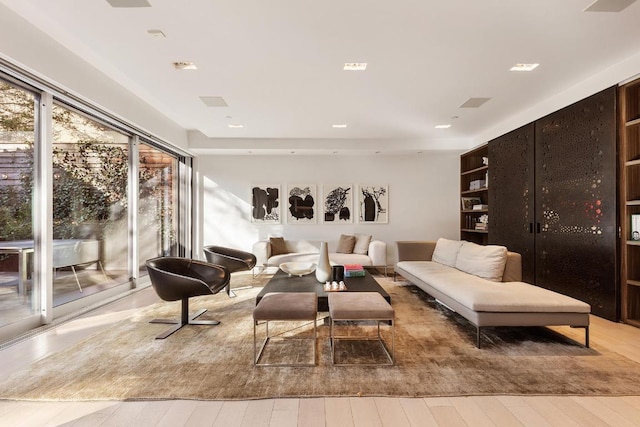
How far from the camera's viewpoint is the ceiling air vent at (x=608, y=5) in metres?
2.47

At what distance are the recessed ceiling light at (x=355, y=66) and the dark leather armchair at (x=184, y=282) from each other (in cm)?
266

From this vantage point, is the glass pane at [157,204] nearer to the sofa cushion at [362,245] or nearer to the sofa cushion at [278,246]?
the sofa cushion at [278,246]

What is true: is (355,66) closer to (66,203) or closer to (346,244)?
→ (66,203)

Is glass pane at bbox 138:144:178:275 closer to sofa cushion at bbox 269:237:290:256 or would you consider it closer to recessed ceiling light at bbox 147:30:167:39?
sofa cushion at bbox 269:237:290:256

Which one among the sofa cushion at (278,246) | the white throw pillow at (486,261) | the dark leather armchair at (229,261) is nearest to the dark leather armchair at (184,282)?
the dark leather armchair at (229,261)

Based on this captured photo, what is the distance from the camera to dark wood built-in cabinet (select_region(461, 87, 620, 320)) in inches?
141

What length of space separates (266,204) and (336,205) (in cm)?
158

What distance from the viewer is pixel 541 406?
6.32ft

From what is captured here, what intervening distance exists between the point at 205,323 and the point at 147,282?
2702 millimetres

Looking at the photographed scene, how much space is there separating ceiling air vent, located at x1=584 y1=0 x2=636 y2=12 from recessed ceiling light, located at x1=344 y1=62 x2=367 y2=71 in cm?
191

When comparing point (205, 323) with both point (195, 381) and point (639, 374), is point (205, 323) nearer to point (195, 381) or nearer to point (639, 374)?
point (195, 381)

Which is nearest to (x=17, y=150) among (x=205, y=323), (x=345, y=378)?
(x=205, y=323)

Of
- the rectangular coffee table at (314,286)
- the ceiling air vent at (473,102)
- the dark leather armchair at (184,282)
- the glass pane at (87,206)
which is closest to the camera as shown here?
the dark leather armchair at (184,282)

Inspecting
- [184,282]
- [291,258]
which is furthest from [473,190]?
[184,282]
